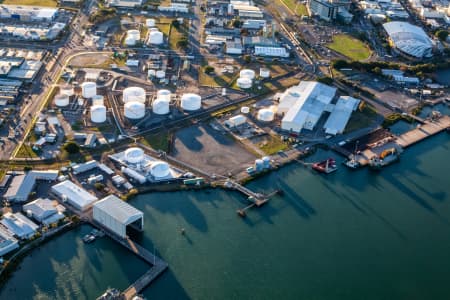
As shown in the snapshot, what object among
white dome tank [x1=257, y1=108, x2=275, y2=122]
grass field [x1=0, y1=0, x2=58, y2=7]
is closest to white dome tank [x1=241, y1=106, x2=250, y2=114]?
white dome tank [x1=257, y1=108, x2=275, y2=122]

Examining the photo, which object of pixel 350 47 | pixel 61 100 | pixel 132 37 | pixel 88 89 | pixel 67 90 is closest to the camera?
pixel 61 100

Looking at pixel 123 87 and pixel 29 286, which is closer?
pixel 29 286

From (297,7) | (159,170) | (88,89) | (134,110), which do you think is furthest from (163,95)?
(297,7)

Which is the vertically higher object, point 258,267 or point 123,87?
point 123,87

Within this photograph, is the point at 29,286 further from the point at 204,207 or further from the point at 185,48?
the point at 185,48

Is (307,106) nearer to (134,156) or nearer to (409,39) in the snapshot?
(134,156)

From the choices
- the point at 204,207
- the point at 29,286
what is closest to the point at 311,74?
the point at 204,207
